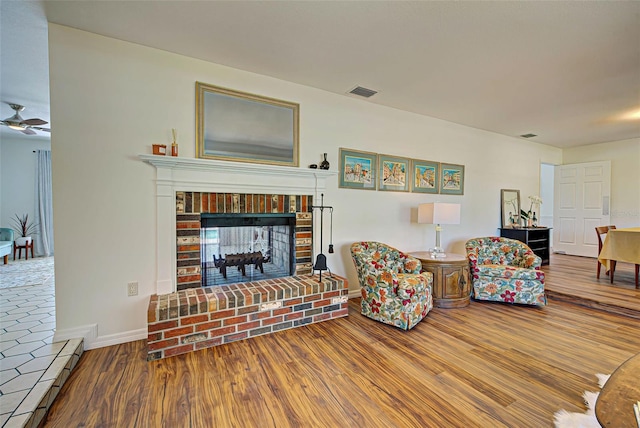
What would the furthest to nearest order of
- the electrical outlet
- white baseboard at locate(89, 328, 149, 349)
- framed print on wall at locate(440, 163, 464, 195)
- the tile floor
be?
framed print on wall at locate(440, 163, 464, 195), the electrical outlet, white baseboard at locate(89, 328, 149, 349), the tile floor

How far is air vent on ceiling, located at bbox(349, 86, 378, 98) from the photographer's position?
11.4ft

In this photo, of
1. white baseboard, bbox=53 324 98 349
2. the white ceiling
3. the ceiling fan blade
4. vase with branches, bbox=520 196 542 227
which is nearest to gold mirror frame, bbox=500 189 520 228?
vase with branches, bbox=520 196 542 227

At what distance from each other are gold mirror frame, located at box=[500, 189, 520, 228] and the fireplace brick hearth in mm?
4143

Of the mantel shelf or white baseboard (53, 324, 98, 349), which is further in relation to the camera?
the mantel shelf

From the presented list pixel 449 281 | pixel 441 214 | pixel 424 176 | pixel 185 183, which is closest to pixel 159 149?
pixel 185 183

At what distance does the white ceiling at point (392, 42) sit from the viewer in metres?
2.10

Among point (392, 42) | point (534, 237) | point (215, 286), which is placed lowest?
point (215, 286)

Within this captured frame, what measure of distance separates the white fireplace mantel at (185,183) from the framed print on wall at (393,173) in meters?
1.41

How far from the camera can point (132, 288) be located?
260 centimetres

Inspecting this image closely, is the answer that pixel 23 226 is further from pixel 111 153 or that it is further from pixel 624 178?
pixel 624 178

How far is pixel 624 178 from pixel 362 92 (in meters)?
6.30

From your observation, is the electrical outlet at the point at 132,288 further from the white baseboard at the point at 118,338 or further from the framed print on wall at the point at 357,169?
the framed print on wall at the point at 357,169

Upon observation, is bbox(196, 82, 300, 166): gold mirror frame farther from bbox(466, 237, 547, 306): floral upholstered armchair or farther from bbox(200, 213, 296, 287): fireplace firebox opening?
bbox(466, 237, 547, 306): floral upholstered armchair

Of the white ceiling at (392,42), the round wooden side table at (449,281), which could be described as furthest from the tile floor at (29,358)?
the round wooden side table at (449,281)
